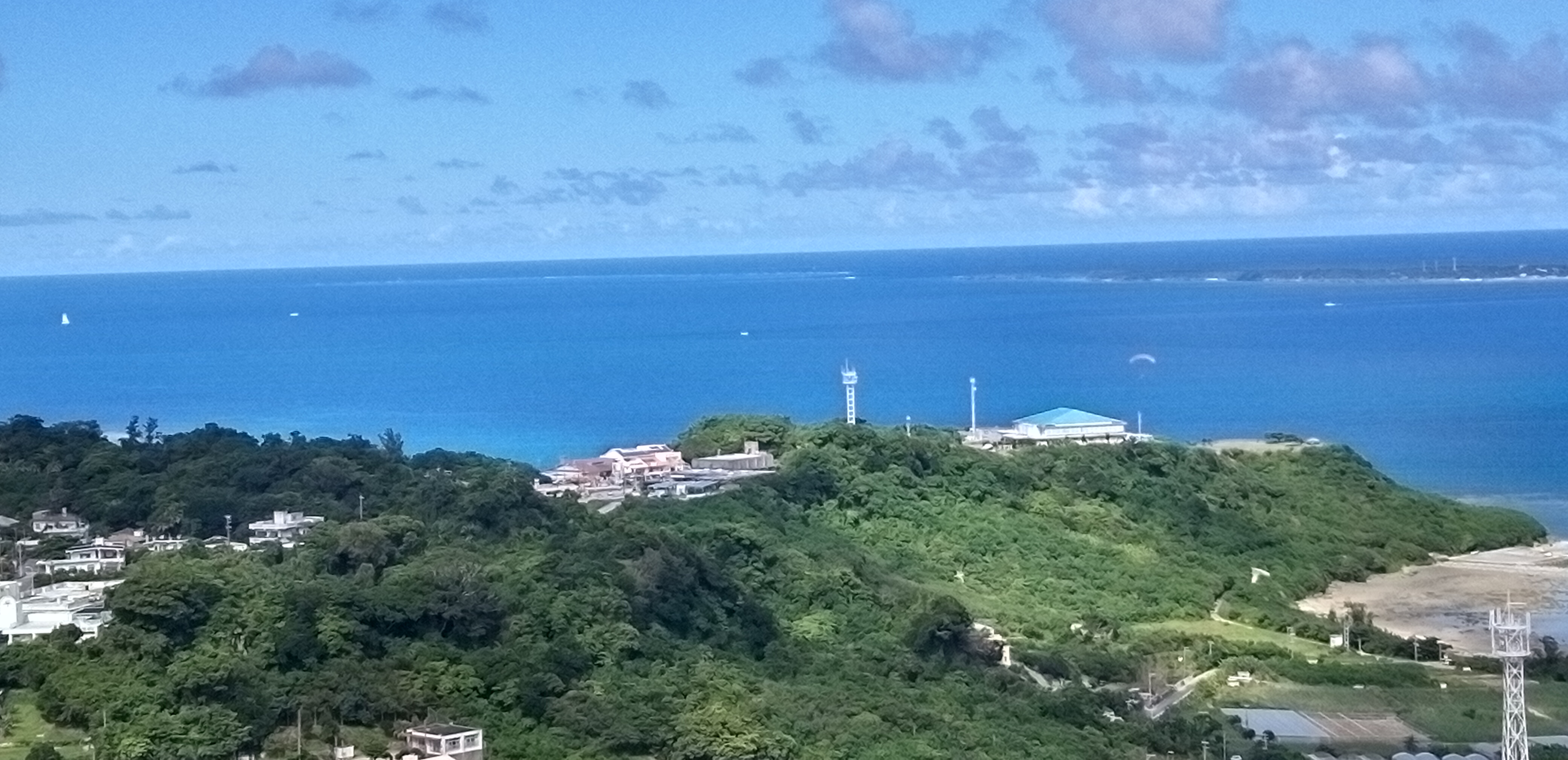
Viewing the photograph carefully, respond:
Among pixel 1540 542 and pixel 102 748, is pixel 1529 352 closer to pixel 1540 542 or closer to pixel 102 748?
pixel 1540 542

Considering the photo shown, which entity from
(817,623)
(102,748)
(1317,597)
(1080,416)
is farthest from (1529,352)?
(102,748)

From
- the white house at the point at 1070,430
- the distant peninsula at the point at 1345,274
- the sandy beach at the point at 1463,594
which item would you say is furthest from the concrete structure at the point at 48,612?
the distant peninsula at the point at 1345,274

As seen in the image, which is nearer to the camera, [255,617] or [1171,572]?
[255,617]

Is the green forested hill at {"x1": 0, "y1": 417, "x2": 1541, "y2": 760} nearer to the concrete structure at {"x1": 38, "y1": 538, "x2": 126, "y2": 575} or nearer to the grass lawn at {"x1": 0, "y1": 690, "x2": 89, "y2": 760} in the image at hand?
the grass lawn at {"x1": 0, "y1": 690, "x2": 89, "y2": 760}

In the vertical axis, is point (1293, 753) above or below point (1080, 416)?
below

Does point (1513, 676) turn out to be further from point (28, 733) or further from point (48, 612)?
point (48, 612)

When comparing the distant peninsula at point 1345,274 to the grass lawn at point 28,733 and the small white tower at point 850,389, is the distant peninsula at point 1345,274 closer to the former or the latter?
the small white tower at point 850,389
